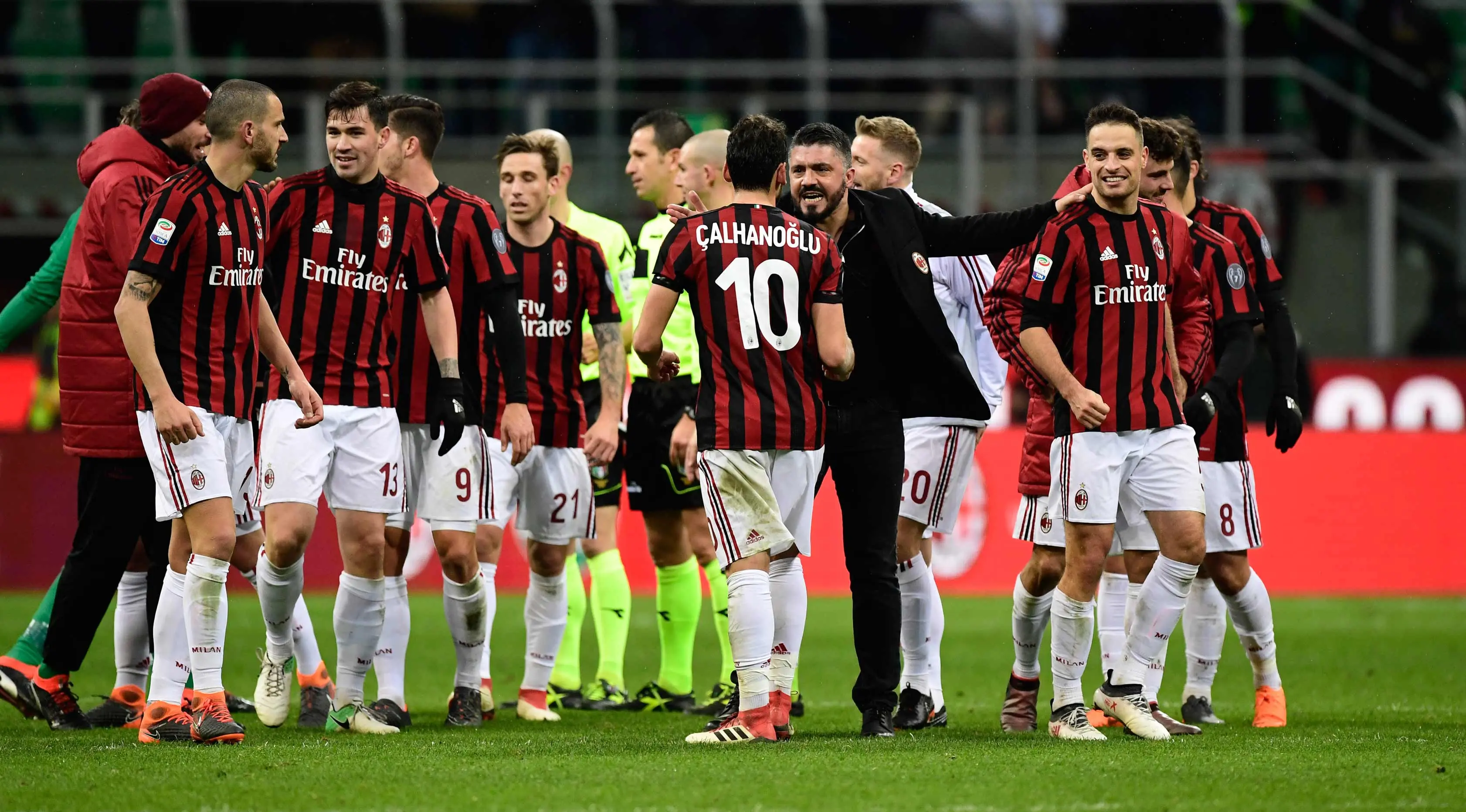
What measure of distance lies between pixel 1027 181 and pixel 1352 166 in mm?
3352

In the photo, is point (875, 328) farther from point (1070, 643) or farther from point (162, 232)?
point (162, 232)

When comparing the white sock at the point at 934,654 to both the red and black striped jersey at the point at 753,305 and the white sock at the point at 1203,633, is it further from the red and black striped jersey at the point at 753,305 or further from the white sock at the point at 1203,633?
the red and black striped jersey at the point at 753,305

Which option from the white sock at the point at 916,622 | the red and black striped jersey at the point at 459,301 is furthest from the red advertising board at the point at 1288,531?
the red and black striped jersey at the point at 459,301

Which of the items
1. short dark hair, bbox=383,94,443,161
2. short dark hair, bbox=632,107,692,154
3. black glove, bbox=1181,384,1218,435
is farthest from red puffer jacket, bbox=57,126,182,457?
black glove, bbox=1181,384,1218,435

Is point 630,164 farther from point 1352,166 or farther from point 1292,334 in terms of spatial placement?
point 1352,166

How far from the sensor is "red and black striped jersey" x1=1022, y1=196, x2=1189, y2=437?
21.5ft

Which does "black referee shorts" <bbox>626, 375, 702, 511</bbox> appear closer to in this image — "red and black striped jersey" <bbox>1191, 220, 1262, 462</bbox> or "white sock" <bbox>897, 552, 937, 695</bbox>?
"white sock" <bbox>897, 552, 937, 695</bbox>

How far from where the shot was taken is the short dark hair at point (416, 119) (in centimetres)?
749

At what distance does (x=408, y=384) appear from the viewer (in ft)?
24.0

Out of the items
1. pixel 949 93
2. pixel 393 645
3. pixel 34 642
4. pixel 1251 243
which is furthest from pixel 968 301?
pixel 949 93

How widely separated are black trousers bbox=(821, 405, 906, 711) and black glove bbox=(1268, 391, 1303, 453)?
6.07ft

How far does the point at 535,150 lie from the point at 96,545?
2600 mm

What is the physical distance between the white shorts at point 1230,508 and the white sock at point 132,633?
456 centimetres

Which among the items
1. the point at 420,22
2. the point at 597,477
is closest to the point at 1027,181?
the point at 420,22
